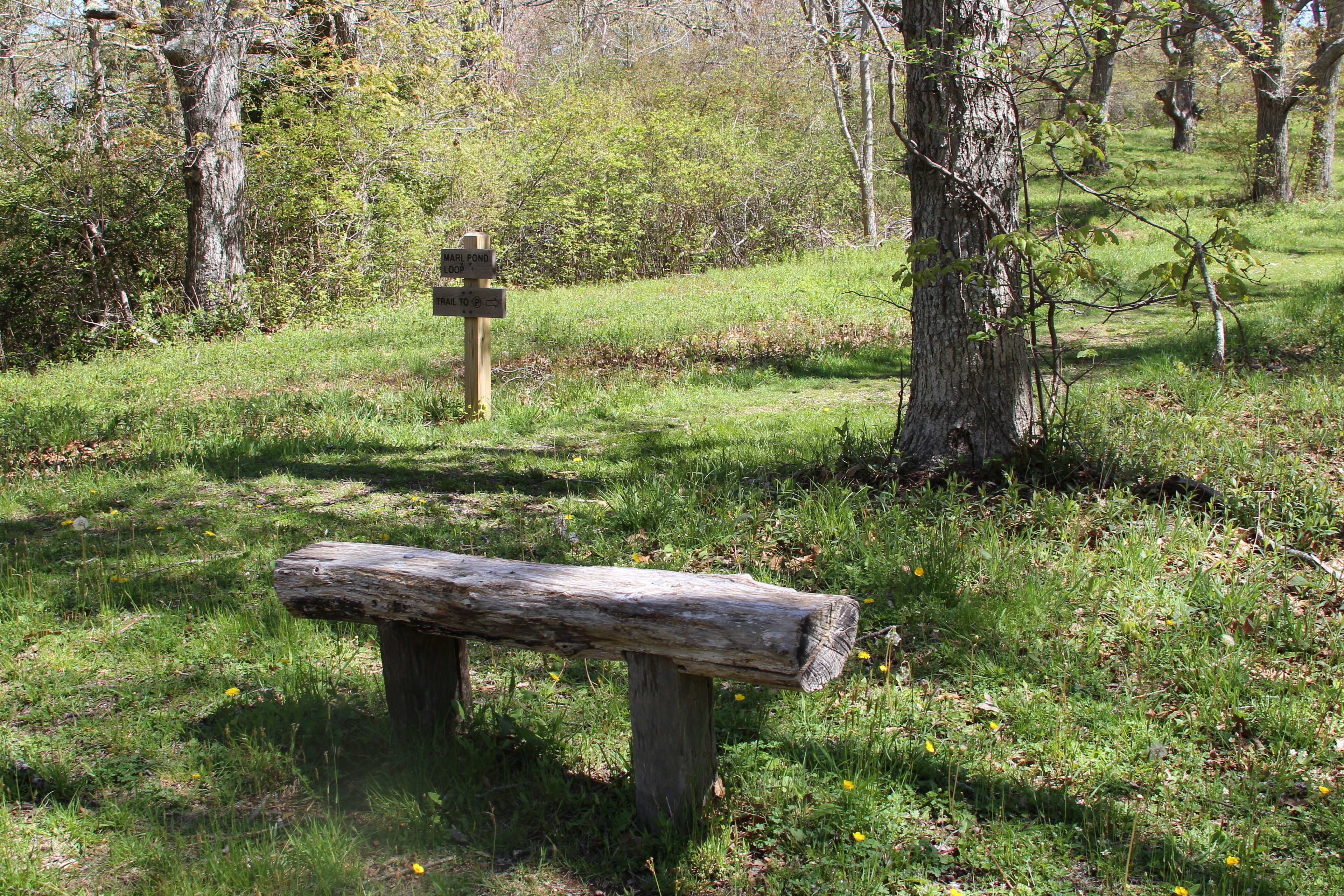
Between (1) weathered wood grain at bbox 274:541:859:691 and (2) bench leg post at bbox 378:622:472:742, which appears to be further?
(2) bench leg post at bbox 378:622:472:742

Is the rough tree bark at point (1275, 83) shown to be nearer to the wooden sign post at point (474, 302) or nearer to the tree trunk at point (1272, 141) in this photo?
the tree trunk at point (1272, 141)

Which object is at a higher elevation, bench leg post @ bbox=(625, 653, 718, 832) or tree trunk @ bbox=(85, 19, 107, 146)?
tree trunk @ bbox=(85, 19, 107, 146)

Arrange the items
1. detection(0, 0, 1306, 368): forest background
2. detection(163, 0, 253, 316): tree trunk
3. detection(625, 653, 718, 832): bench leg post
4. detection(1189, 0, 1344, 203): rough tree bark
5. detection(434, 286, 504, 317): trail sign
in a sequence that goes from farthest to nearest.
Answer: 1. detection(1189, 0, 1344, 203): rough tree bark
2. detection(0, 0, 1306, 368): forest background
3. detection(163, 0, 253, 316): tree trunk
4. detection(434, 286, 504, 317): trail sign
5. detection(625, 653, 718, 832): bench leg post

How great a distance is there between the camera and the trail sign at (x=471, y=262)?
786 centimetres

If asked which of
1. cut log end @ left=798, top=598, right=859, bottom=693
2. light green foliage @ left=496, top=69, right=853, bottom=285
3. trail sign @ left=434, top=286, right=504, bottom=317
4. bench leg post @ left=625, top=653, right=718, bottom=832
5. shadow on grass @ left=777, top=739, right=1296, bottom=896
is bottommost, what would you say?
shadow on grass @ left=777, top=739, right=1296, bottom=896

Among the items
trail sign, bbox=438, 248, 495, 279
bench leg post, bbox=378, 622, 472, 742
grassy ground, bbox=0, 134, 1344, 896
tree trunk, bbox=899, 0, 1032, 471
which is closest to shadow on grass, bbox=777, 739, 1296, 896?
grassy ground, bbox=0, 134, 1344, 896

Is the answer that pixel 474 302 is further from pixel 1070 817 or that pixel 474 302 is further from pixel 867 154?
pixel 867 154

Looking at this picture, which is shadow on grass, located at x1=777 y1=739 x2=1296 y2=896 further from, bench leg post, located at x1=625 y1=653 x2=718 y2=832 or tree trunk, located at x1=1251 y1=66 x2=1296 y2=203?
tree trunk, located at x1=1251 y1=66 x2=1296 y2=203

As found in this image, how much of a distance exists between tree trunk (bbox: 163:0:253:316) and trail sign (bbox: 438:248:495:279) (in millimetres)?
8279

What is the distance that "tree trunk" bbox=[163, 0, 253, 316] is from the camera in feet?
45.9

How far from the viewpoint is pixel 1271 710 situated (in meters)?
3.21

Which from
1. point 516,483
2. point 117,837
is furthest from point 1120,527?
point 117,837

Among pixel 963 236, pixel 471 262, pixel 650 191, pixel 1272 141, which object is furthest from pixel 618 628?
pixel 1272 141

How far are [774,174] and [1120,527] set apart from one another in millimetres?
18193
